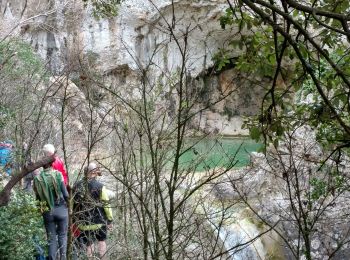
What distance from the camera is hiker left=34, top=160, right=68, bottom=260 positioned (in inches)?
200

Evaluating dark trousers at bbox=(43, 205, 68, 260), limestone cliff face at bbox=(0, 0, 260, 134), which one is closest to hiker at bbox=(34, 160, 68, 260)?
dark trousers at bbox=(43, 205, 68, 260)

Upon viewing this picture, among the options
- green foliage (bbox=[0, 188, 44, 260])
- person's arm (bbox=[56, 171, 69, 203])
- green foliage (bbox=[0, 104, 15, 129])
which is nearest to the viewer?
person's arm (bbox=[56, 171, 69, 203])

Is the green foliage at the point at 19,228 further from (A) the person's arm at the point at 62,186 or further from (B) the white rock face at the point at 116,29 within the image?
(B) the white rock face at the point at 116,29

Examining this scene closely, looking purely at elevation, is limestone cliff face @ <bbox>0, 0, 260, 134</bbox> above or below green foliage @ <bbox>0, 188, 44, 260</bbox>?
above

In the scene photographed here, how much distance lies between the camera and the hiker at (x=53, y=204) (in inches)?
200

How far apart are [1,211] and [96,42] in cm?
1750

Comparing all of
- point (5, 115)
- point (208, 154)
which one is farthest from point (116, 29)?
point (208, 154)

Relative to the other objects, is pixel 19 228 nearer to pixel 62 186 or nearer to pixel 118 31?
pixel 62 186

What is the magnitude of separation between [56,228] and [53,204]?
36 cm

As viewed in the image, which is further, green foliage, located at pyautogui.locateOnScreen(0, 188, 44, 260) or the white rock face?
the white rock face

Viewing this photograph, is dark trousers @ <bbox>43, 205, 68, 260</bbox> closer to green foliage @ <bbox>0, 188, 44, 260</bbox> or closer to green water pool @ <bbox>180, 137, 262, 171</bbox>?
green foliage @ <bbox>0, 188, 44, 260</bbox>

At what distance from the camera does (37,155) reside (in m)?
9.44

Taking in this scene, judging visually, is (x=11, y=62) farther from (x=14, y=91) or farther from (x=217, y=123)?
(x=217, y=123)

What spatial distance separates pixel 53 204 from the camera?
17.0 ft
